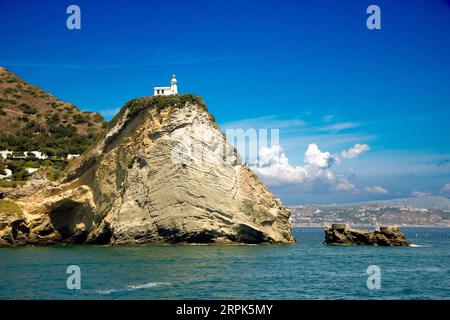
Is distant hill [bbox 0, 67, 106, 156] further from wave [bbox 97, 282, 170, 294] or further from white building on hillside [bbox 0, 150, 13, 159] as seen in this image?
wave [bbox 97, 282, 170, 294]

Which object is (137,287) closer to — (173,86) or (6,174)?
(173,86)

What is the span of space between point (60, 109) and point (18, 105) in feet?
28.1

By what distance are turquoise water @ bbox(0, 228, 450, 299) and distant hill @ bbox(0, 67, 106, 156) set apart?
54118mm

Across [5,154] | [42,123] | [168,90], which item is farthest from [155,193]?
[42,123]

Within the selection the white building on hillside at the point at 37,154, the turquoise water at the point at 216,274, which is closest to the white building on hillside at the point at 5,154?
the white building on hillside at the point at 37,154

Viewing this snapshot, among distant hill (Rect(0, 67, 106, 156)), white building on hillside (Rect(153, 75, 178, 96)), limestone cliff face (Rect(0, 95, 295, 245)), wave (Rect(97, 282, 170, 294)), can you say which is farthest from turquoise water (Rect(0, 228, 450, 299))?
distant hill (Rect(0, 67, 106, 156))

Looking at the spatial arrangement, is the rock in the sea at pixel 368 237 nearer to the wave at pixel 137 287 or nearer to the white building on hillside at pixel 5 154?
the wave at pixel 137 287

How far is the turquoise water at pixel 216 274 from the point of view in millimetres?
24516

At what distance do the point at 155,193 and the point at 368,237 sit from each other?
23.6 m

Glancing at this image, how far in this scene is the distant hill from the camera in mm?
96750

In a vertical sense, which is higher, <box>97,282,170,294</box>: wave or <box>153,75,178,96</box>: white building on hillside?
<box>153,75,178,96</box>: white building on hillside

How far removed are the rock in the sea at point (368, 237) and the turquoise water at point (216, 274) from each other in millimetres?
12160

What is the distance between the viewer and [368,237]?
59094 millimetres
